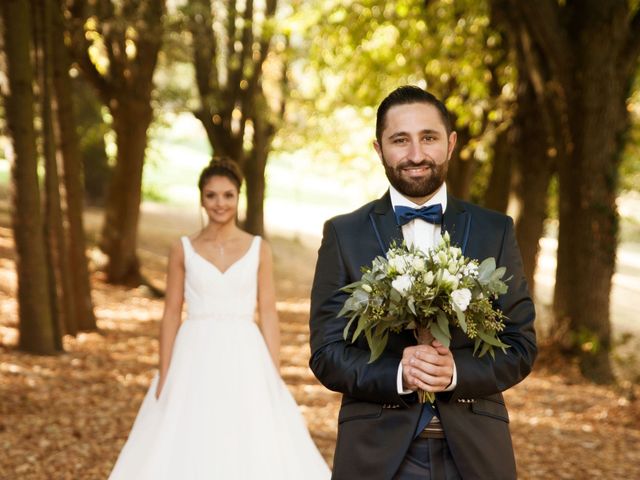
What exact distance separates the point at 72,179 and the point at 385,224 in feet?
36.4

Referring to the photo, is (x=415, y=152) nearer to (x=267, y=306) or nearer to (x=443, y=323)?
(x=443, y=323)

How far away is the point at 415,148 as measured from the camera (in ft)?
10.4

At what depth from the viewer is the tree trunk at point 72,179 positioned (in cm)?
1307

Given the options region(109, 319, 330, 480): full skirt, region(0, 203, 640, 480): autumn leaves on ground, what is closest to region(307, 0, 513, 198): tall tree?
region(0, 203, 640, 480): autumn leaves on ground

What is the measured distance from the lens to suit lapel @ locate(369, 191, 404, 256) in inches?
130

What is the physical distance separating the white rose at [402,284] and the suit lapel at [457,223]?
1.50 feet

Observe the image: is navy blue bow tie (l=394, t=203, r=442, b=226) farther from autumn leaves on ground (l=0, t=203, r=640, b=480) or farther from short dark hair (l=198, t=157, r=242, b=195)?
autumn leaves on ground (l=0, t=203, r=640, b=480)

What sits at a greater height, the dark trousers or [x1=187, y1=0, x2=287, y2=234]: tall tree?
[x1=187, y1=0, x2=287, y2=234]: tall tree

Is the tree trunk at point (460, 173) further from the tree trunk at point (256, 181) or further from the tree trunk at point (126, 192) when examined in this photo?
the tree trunk at point (256, 181)

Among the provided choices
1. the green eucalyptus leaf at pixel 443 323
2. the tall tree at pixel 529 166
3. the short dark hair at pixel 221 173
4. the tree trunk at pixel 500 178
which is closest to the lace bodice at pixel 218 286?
the short dark hair at pixel 221 173

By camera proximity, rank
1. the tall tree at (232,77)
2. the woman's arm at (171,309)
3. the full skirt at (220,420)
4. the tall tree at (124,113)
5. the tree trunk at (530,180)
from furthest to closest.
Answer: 1. the tall tree at (232,77)
2. the tall tree at (124,113)
3. the tree trunk at (530,180)
4. the woman's arm at (171,309)
5. the full skirt at (220,420)

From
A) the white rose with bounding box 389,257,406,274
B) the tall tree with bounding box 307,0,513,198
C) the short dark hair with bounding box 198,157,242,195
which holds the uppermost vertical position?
the tall tree with bounding box 307,0,513,198

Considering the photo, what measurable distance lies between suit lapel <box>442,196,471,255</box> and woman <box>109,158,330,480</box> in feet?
12.0

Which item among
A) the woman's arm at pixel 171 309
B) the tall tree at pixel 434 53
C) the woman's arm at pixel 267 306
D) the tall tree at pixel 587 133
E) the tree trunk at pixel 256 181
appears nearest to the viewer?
the woman's arm at pixel 171 309
